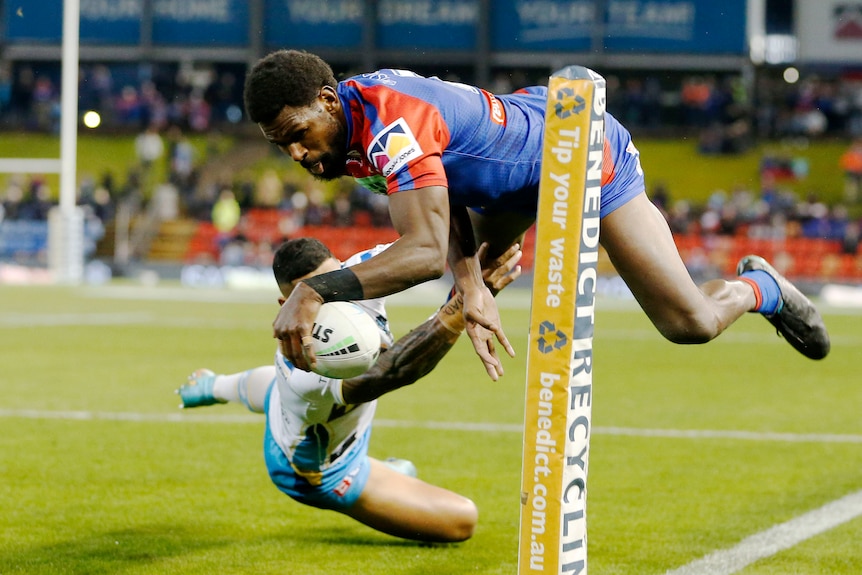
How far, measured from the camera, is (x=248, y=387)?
5852mm

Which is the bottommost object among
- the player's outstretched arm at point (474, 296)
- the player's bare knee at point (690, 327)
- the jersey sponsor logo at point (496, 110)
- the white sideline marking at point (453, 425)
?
the white sideline marking at point (453, 425)

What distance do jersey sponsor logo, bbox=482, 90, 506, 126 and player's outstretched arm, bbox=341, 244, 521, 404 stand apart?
0.71 meters

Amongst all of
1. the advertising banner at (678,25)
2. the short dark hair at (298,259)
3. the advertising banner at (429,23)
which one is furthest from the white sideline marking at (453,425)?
the advertising banner at (429,23)

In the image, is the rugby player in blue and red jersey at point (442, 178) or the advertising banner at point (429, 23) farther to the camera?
the advertising banner at point (429, 23)

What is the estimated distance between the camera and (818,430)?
326 inches

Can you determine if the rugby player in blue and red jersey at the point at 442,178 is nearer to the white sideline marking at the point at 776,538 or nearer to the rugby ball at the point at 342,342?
the rugby ball at the point at 342,342

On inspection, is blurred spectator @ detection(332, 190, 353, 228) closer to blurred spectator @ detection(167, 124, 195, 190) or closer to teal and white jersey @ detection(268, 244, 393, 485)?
blurred spectator @ detection(167, 124, 195, 190)

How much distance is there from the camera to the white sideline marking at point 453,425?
802 cm

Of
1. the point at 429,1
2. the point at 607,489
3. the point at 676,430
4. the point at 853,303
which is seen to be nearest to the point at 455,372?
the point at 676,430

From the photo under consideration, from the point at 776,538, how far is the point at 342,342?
2.30 meters

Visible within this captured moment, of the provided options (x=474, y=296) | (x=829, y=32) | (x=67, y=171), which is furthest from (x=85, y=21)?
(x=474, y=296)

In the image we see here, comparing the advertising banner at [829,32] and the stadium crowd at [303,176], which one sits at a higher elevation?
the advertising banner at [829,32]

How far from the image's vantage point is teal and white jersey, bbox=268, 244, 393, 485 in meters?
5.11

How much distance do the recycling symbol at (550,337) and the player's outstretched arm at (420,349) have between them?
1.73 meters
